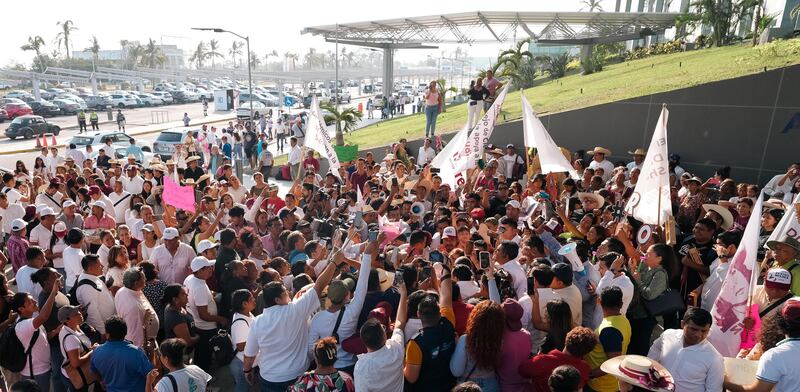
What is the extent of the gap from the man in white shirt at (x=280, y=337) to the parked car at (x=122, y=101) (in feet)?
183

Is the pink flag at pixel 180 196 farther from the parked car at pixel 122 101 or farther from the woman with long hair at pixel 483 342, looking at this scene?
the parked car at pixel 122 101

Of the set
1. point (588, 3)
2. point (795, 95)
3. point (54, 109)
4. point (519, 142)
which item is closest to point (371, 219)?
point (519, 142)

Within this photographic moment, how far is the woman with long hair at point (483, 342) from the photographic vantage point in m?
3.84

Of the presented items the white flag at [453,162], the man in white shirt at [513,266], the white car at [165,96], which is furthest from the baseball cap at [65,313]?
the white car at [165,96]

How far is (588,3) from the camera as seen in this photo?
266 ft

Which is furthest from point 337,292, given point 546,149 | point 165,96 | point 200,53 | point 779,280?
point 200,53

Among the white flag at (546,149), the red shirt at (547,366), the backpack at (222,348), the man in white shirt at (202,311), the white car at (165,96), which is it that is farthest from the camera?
the white car at (165,96)

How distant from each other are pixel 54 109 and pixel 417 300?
49825mm

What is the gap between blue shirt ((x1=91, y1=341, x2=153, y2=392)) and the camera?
4152 mm

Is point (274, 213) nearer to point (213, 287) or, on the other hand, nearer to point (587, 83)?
point (213, 287)

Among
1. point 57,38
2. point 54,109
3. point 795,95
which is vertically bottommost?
point 54,109

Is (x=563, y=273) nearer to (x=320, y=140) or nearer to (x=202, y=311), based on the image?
(x=202, y=311)

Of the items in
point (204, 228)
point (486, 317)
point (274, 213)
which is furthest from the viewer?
point (274, 213)

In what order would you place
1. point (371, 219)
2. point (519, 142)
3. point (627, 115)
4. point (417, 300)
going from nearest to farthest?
point (417, 300)
point (371, 219)
point (627, 115)
point (519, 142)
